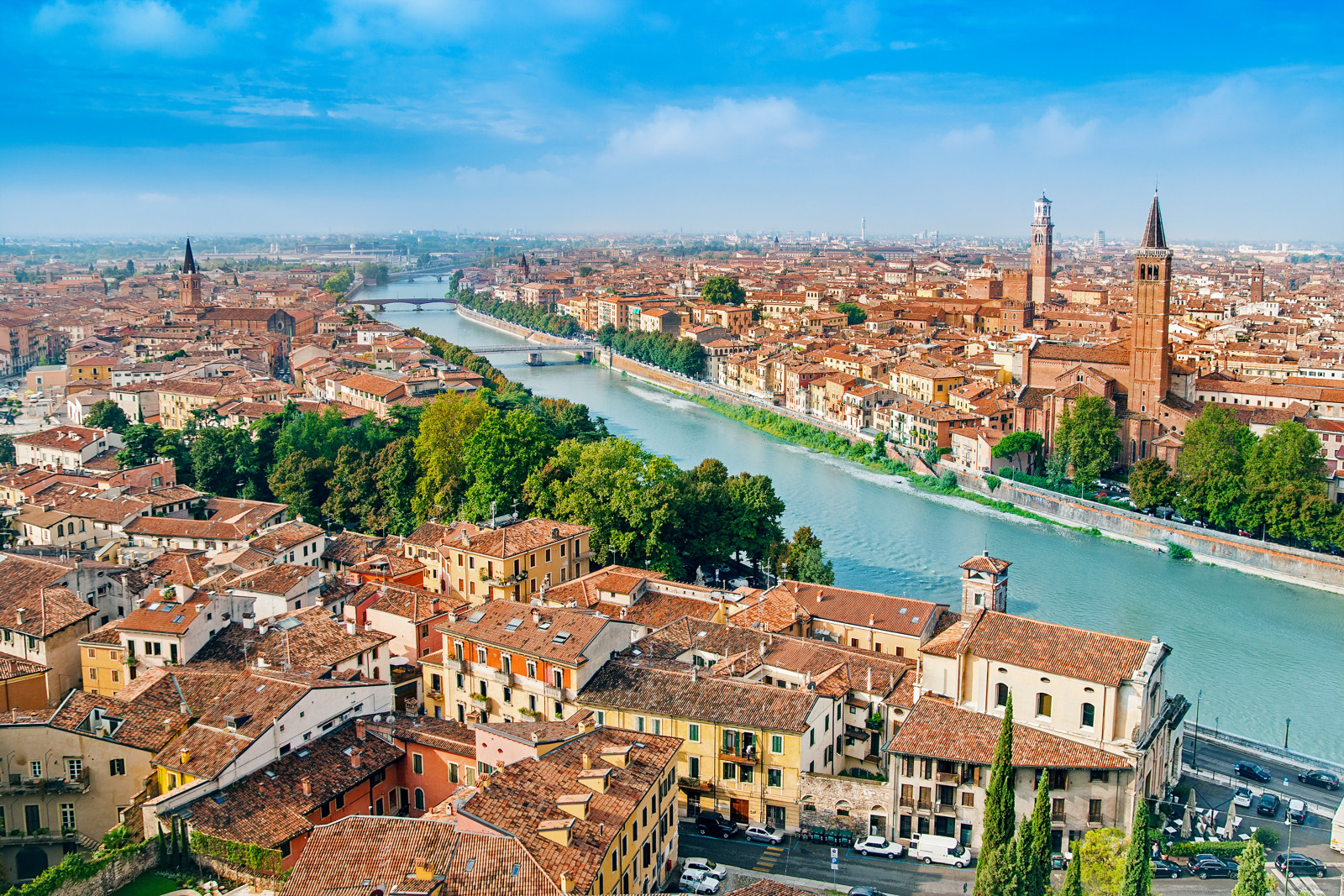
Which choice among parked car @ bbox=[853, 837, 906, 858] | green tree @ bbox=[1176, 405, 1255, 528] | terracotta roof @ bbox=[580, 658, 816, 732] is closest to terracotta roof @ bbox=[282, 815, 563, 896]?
terracotta roof @ bbox=[580, 658, 816, 732]

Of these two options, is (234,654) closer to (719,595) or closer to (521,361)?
(719,595)

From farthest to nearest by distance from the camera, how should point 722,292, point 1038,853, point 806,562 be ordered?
1. point 722,292
2. point 806,562
3. point 1038,853

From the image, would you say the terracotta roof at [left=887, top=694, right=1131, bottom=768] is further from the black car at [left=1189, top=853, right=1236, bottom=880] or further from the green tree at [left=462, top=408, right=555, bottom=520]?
the green tree at [left=462, top=408, right=555, bottom=520]

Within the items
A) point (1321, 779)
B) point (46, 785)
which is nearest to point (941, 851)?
point (1321, 779)

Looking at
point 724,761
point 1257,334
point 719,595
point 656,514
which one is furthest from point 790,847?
point 1257,334

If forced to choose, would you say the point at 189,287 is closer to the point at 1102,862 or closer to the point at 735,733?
the point at 735,733

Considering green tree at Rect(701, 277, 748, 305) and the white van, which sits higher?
green tree at Rect(701, 277, 748, 305)
